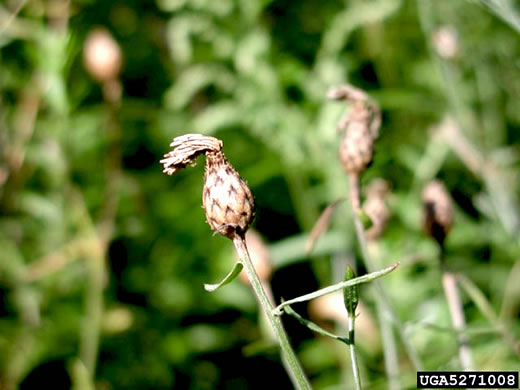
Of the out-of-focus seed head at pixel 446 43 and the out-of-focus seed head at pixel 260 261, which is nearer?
the out-of-focus seed head at pixel 260 261

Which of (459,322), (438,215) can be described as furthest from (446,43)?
(459,322)

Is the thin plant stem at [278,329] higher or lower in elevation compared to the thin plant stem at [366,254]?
lower

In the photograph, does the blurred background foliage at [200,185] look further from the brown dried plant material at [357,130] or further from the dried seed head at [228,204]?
the dried seed head at [228,204]

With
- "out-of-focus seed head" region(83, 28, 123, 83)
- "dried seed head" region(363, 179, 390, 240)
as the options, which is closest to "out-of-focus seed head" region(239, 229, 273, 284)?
"dried seed head" region(363, 179, 390, 240)

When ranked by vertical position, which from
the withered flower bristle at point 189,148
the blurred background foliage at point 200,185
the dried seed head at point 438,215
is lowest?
the withered flower bristle at point 189,148

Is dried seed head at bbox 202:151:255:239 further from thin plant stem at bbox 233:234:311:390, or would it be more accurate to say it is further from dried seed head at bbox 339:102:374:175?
dried seed head at bbox 339:102:374:175

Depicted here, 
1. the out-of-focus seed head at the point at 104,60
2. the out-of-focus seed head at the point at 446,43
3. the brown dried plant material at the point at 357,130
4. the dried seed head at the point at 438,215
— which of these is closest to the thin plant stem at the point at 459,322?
the dried seed head at the point at 438,215

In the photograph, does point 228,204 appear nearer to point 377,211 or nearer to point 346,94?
point 346,94
